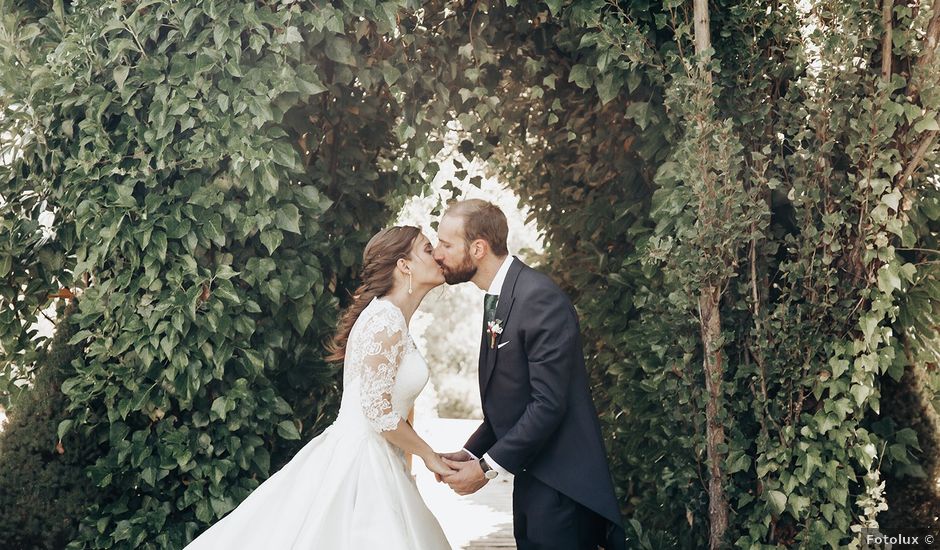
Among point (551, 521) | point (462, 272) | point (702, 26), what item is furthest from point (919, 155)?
point (551, 521)

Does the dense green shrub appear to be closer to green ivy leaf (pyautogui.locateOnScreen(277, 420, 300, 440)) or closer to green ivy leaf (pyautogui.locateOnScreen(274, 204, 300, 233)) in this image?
green ivy leaf (pyautogui.locateOnScreen(277, 420, 300, 440))

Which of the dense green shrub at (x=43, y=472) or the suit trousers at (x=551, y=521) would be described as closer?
the suit trousers at (x=551, y=521)

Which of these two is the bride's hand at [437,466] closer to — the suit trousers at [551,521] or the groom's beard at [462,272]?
the suit trousers at [551,521]

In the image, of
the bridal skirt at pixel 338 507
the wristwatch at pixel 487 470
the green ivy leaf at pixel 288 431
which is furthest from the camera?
the green ivy leaf at pixel 288 431

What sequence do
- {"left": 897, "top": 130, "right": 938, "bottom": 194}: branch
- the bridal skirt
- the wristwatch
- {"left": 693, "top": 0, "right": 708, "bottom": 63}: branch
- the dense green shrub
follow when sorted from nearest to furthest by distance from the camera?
1. the bridal skirt
2. the wristwatch
3. {"left": 897, "top": 130, "right": 938, "bottom": 194}: branch
4. {"left": 693, "top": 0, "right": 708, "bottom": 63}: branch
5. the dense green shrub

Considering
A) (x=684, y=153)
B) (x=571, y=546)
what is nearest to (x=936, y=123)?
(x=684, y=153)

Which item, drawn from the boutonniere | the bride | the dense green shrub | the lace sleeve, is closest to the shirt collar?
the boutonniere

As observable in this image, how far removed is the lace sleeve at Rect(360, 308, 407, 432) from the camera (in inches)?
135

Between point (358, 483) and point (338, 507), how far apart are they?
0.37ft

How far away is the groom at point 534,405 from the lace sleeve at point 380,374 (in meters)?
0.33

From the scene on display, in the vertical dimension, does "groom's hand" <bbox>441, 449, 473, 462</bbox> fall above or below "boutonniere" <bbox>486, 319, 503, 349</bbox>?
below

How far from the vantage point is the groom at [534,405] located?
10.8 feet

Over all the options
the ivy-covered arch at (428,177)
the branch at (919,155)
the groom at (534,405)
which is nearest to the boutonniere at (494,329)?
the groom at (534,405)

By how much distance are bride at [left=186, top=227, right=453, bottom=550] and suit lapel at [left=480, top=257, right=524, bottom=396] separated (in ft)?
0.82
